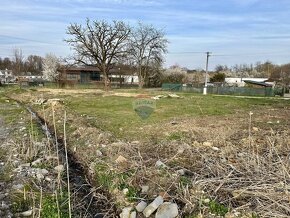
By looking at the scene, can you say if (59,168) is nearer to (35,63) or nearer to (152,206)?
(152,206)

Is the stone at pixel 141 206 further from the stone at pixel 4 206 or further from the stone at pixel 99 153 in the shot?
the stone at pixel 99 153

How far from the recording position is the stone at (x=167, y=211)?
4.82 metres

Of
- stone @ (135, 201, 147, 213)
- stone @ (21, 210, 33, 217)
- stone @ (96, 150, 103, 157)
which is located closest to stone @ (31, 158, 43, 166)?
stone @ (96, 150, 103, 157)

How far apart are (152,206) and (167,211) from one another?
346 mm

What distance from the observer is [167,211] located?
4879mm

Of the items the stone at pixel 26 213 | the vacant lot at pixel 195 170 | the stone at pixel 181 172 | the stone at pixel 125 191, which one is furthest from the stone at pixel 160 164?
the stone at pixel 26 213

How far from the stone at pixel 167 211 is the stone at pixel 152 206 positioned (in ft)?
0.38

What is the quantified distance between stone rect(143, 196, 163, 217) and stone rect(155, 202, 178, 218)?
0.11 m

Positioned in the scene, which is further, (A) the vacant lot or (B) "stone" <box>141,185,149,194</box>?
(B) "stone" <box>141,185,149,194</box>

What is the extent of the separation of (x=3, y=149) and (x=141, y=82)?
180 ft

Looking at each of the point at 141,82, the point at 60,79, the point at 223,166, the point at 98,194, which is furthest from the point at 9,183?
the point at 141,82

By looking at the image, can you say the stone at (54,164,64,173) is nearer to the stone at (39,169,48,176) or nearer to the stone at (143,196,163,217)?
the stone at (39,169,48,176)

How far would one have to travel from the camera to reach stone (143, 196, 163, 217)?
16.8 feet

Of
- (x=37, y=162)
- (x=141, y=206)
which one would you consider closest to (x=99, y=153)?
(x=37, y=162)
